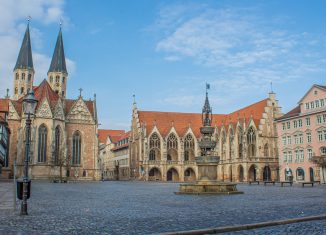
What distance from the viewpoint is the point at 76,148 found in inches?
3051

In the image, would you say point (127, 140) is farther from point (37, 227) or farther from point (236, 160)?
point (37, 227)

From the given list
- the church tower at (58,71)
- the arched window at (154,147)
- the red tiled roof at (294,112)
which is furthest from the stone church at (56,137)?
the red tiled roof at (294,112)

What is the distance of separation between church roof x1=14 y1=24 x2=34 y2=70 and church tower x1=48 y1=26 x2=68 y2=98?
5120mm

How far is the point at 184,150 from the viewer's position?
85688 mm

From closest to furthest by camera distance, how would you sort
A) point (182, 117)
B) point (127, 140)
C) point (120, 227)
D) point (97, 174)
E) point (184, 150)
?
point (120, 227) < point (97, 174) < point (184, 150) < point (182, 117) < point (127, 140)

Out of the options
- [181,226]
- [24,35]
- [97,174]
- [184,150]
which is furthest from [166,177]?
[181,226]

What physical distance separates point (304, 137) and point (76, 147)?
42.6 meters

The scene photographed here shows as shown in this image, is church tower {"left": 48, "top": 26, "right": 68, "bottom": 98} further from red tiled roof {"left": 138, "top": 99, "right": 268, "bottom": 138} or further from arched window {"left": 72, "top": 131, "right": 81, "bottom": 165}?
red tiled roof {"left": 138, "top": 99, "right": 268, "bottom": 138}

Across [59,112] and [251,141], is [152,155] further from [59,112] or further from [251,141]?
[59,112]

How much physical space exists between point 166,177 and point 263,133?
21720mm

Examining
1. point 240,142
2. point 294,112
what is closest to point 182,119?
point 240,142

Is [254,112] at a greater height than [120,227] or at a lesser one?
greater

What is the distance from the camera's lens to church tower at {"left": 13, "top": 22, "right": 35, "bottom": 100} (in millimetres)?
90250

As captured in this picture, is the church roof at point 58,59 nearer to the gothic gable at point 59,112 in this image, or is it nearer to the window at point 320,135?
the gothic gable at point 59,112
